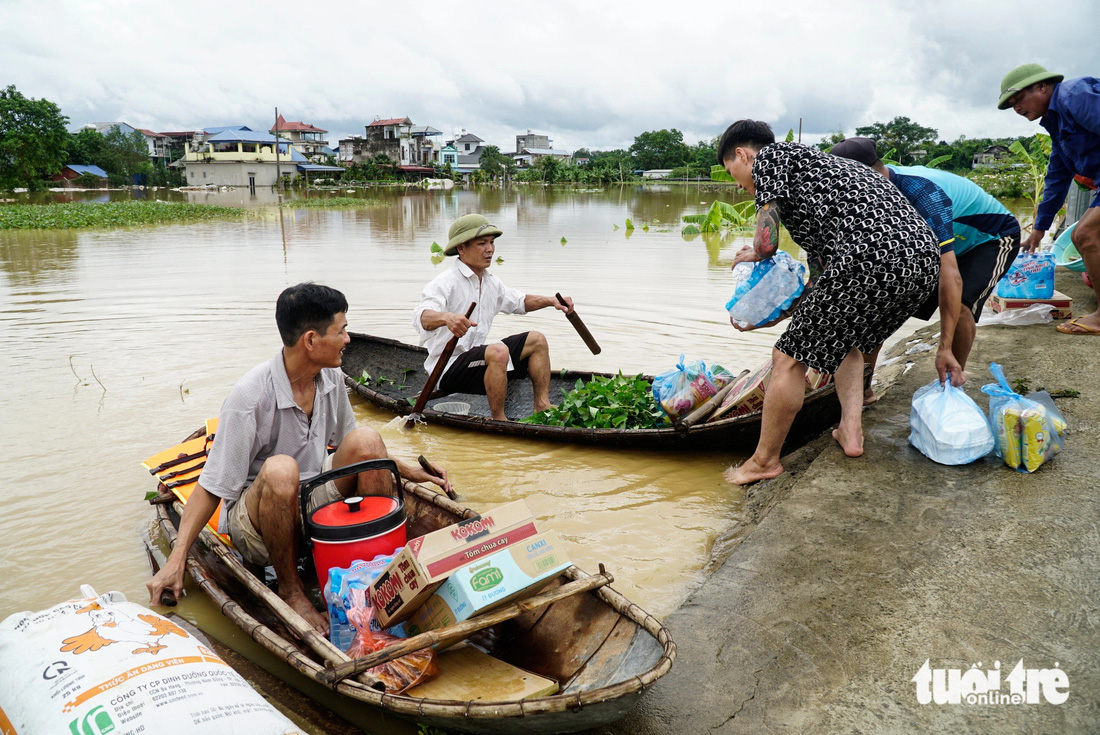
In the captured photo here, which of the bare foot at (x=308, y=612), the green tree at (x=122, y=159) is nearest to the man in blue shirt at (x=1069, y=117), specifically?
the bare foot at (x=308, y=612)

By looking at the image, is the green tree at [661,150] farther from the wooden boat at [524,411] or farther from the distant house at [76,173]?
the wooden boat at [524,411]

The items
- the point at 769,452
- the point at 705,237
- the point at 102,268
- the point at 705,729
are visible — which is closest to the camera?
the point at 705,729

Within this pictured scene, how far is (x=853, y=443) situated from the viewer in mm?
3631

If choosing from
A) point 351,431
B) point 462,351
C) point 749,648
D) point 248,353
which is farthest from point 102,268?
point 749,648

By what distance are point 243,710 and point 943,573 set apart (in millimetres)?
2357

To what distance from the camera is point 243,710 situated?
6.11 feet

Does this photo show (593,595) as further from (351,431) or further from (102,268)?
(102,268)

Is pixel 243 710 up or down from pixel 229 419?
down

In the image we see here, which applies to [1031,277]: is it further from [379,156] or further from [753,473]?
[379,156]

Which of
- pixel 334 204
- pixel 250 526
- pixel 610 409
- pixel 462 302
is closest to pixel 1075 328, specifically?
pixel 610 409

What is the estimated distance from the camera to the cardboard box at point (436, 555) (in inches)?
82.2

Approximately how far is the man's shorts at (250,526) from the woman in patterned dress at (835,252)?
7.13ft

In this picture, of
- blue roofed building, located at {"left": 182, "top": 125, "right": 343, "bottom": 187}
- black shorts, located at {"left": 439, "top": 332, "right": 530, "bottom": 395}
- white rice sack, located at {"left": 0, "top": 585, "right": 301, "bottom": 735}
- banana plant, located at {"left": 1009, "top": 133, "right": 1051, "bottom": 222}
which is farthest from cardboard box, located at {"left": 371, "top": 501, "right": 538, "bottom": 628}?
blue roofed building, located at {"left": 182, "top": 125, "right": 343, "bottom": 187}

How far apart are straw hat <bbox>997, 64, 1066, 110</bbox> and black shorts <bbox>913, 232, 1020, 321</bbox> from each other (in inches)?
42.1
